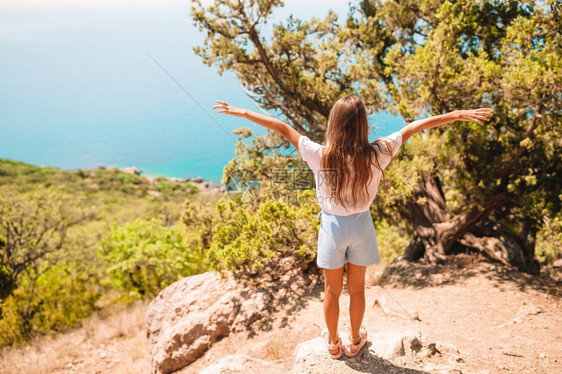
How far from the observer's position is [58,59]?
631ft

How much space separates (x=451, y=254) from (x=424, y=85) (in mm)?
4285

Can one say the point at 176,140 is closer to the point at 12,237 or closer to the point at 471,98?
the point at 12,237

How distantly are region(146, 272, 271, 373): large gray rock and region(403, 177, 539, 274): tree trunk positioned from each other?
4310 millimetres

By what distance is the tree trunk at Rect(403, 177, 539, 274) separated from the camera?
7605 millimetres

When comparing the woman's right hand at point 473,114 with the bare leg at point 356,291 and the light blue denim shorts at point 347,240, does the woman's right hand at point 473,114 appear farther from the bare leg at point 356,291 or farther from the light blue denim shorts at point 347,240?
the bare leg at point 356,291

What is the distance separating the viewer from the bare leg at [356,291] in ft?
8.64

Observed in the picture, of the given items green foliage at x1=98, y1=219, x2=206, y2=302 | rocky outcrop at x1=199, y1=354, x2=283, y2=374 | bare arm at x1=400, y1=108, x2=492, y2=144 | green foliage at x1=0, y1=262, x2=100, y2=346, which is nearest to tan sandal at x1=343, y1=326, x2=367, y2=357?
rocky outcrop at x1=199, y1=354, x2=283, y2=374

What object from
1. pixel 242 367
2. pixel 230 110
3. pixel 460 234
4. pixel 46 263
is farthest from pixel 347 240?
pixel 46 263

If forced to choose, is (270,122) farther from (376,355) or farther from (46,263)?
(46,263)

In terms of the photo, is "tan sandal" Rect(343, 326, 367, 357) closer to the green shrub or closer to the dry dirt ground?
the dry dirt ground

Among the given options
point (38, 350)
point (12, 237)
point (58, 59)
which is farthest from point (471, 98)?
point (58, 59)

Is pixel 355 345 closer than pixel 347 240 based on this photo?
No

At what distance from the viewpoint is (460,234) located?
26.0 feet

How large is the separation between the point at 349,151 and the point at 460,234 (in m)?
6.89
